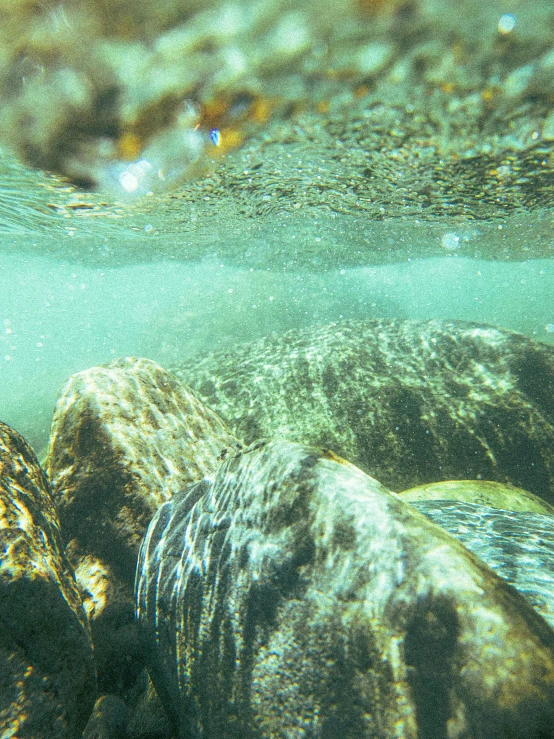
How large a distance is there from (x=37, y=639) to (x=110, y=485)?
1421 millimetres

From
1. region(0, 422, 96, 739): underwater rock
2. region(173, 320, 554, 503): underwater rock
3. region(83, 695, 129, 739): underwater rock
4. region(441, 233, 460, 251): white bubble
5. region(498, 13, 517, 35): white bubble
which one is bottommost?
region(83, 695, 129, 739): underwater rock

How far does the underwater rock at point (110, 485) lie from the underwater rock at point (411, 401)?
2.15 metres

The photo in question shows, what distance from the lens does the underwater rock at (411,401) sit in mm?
6078

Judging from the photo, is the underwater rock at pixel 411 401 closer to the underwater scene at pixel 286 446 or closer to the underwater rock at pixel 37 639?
the underwater scene at pixel 286 446

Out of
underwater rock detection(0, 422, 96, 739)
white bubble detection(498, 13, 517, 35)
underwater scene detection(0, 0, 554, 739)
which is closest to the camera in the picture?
underwater scene detection(0, 0, 554, 739)

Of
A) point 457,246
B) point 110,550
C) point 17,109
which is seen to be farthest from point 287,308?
point 110,550

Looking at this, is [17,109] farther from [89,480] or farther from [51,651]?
[51,651]

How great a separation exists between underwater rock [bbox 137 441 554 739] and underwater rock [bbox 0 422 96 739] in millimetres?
532

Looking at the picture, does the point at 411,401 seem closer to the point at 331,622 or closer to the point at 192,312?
the point at 331,622

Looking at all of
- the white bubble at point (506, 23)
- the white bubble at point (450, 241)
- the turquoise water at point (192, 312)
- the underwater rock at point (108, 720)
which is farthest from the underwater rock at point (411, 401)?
the white bubble at point (450, 241)

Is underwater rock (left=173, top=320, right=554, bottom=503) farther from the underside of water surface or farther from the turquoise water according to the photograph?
the turquoise water

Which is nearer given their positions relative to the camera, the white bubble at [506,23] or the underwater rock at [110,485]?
the underwater rock at [110,485]

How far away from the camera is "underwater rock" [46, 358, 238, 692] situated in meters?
3.27

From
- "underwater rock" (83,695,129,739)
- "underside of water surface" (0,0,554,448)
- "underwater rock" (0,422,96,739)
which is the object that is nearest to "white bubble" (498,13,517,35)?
"underside of water surface" (0,0,554,448)
